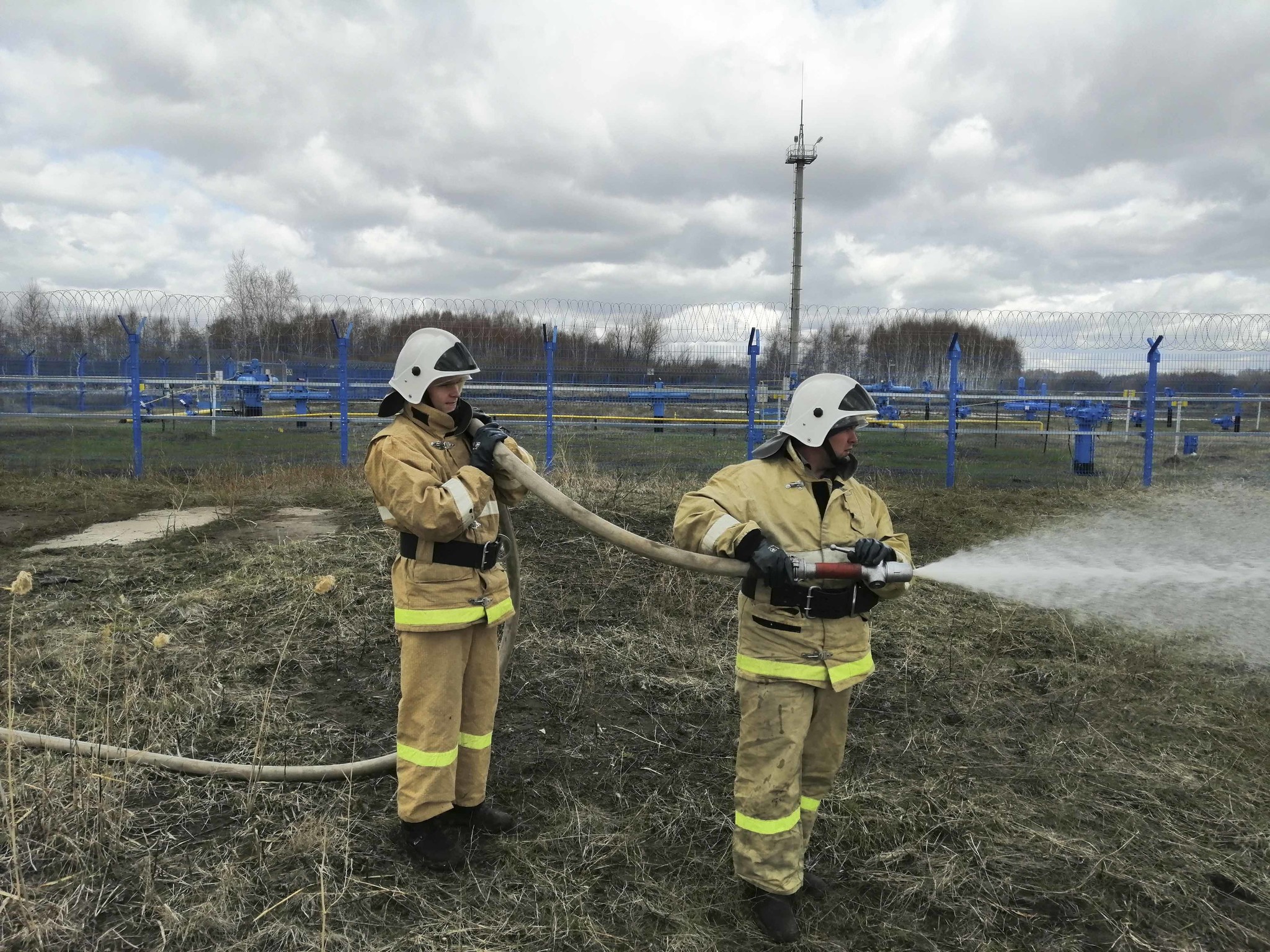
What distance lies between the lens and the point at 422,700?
2975 mm

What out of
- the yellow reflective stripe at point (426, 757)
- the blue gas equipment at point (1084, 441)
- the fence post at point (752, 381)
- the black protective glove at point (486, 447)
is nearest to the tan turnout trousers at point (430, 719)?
the yellow reflective stripe at point (426, 757)

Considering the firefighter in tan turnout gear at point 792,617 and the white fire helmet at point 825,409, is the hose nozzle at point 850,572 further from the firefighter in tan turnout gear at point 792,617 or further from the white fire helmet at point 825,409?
the white fire helmet at point 825,409

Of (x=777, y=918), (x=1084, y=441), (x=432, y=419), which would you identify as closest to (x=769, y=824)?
(x=777, y=918)

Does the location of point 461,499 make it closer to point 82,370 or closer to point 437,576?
point 437,576

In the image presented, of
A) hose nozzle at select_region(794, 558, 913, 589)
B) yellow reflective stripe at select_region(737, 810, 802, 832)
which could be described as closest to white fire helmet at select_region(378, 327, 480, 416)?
hose nozzle at select_region(794, 558, 913, 589)

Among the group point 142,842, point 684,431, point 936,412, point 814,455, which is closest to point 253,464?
point 684,431

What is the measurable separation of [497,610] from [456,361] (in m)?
0.96

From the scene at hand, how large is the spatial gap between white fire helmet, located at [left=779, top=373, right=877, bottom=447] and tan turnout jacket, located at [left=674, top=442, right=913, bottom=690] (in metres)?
0.11

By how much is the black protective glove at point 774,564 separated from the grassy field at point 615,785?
48.1 inches

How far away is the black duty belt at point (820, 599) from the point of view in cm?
274

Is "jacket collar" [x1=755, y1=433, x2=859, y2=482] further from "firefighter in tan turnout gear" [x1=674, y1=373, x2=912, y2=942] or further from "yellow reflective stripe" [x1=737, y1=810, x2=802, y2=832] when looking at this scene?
"yellow reflective stripe" [x1=737, y1=810, x2=802, y2=832]

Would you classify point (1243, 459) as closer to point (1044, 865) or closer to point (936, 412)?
point (936, 412)

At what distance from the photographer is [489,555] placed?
3119mm

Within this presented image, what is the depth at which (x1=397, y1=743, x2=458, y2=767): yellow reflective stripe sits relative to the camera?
9.80 ft
